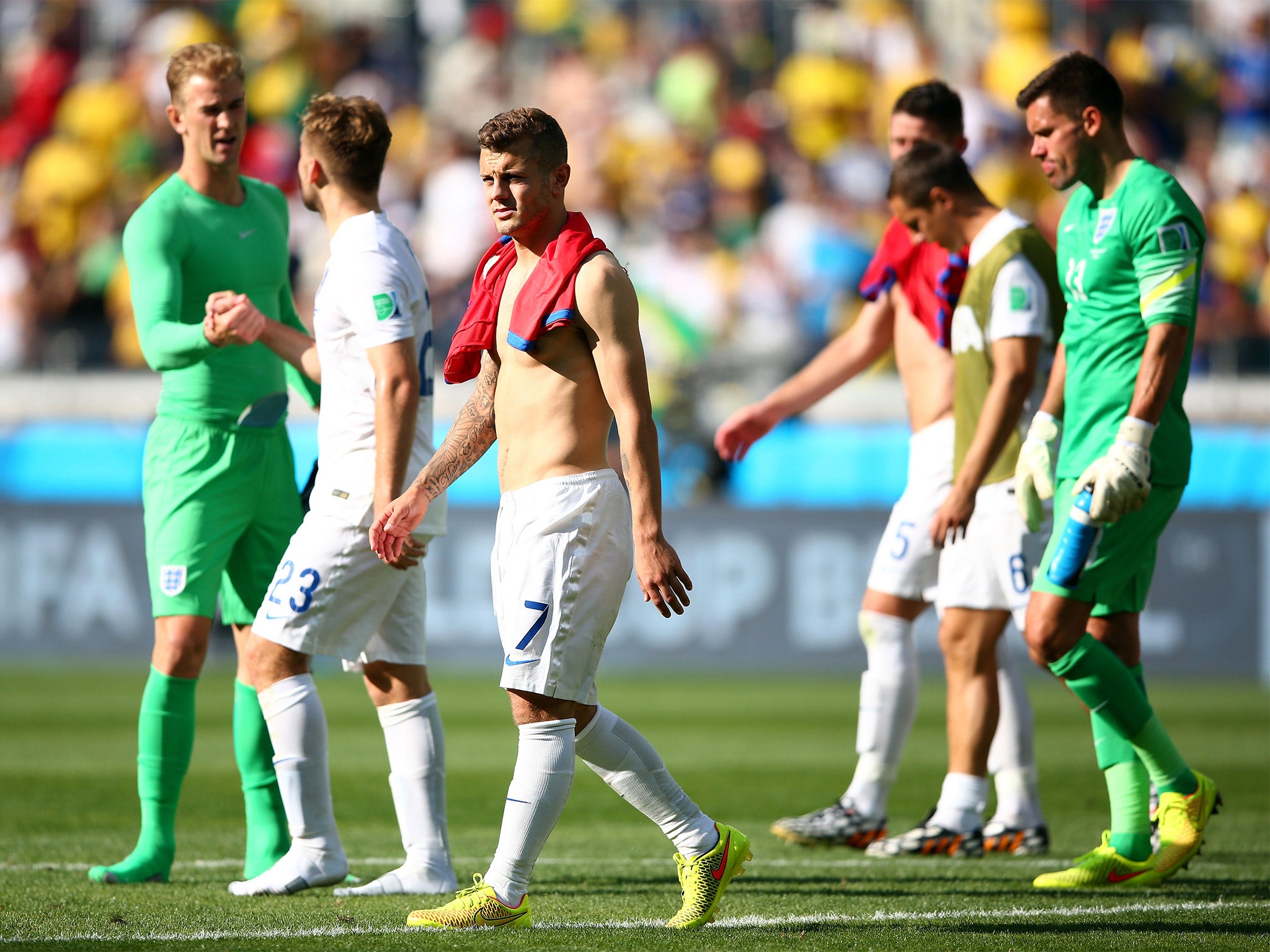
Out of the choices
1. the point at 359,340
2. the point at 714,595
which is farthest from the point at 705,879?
the point at 714,595

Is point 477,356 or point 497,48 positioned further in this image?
point 497,48

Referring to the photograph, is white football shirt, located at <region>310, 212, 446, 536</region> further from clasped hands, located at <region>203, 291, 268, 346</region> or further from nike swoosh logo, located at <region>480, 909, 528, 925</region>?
nike swoosh logo, located at <region>480, 909, 528, 925</region>

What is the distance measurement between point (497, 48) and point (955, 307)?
1360 centimetres

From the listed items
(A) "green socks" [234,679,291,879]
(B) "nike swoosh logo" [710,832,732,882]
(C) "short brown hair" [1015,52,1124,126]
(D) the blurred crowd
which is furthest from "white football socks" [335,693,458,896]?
(D) the blurred crowd

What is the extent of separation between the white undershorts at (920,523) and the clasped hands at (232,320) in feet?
8.56

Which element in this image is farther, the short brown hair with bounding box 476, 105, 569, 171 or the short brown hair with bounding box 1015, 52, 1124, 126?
the short brown hair with bounding box 1015, 52, 1124, 126

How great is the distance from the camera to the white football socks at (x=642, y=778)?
4.46 meters

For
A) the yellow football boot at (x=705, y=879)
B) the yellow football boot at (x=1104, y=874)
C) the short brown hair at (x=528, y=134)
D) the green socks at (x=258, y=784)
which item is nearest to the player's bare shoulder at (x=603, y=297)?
the short brown hair at (x=528, y=134)

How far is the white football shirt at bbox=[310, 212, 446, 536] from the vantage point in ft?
16.2

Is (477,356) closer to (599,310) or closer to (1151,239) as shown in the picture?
(599,310)

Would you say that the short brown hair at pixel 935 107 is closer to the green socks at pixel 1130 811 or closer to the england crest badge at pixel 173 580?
the green socks at pixel 1130 811

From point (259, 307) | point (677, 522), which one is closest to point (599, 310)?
point (259, 307)

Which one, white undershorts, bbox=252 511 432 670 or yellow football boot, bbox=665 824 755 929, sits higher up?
white undershorts, bbox=252 511 432 670

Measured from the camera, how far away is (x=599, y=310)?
4270mm
